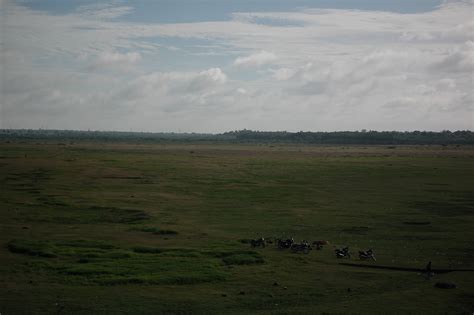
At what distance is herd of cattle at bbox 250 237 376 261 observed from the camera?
29641 millimetres

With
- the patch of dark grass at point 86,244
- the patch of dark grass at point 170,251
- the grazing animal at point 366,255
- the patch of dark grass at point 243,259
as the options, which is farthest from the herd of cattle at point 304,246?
the patch of dark grass at point 86,244

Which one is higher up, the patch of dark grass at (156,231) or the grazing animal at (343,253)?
the grazing animal at (343,253)

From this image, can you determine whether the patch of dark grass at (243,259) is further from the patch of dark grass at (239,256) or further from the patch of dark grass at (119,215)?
the patch of dark grass at (119,215)

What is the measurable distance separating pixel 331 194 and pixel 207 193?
1357 cm

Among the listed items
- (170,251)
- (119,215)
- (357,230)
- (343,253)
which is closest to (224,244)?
(170,251)

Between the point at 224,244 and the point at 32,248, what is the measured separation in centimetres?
1141

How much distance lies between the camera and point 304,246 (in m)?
31.3

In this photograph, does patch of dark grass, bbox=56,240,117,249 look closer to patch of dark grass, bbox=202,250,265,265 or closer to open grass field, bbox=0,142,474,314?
open grass field, bbox=0,142,474,314

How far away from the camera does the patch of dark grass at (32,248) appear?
99.0 ft

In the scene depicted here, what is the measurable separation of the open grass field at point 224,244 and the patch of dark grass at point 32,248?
9 centimetres

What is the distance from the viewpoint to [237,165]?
93312 millimetres

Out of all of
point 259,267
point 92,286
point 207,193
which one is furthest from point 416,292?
point 207,193

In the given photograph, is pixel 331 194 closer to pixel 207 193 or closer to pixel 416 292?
pixel 207 193

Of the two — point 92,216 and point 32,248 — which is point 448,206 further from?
point 32,248
